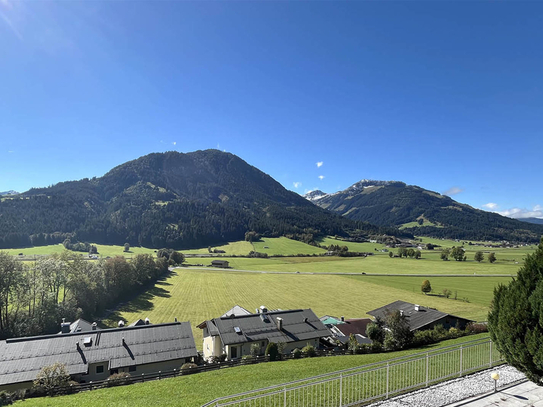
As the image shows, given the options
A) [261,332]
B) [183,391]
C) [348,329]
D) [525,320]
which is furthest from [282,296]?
[525,320]

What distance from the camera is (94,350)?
106 ft

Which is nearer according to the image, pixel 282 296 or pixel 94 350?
pixel 94 350

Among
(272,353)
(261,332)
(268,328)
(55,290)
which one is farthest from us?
(55,290)

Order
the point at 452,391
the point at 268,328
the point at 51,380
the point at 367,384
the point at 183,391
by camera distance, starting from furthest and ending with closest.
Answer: the point at 268,328
the point at 51,380
the point at 183,391
the point at 367,384
the point at 452,391

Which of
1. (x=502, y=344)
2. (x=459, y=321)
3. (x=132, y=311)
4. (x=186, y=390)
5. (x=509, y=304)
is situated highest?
(x=509, y=304)

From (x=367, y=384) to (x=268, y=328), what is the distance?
93.3 ft

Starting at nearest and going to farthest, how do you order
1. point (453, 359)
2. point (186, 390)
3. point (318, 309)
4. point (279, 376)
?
point (453, 359)
point (186, 390)
point (279, 376)
point (318, 309)

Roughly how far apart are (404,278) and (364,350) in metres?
82.1

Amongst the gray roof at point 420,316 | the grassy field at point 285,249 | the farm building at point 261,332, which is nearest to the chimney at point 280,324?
the farm building at point 261,332

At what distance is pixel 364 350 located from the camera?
2988cm

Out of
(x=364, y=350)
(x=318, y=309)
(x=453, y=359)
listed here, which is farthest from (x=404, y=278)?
(x=453, y=359)

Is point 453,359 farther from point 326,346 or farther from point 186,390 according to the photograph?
point 326,346

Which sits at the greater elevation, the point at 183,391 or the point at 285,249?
the point at 183,391

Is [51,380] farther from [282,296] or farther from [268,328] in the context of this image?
[282,296]
